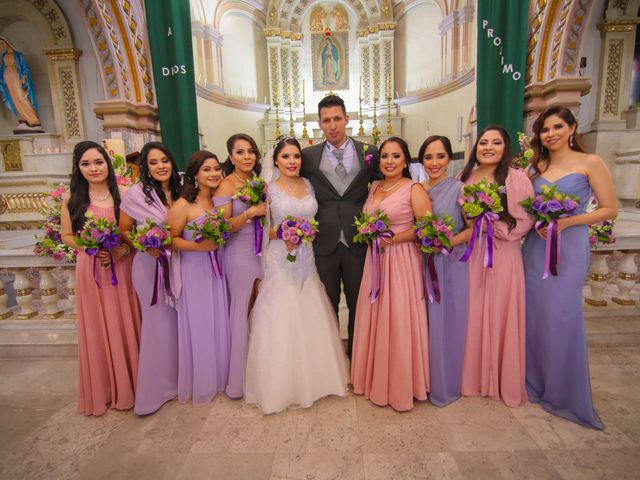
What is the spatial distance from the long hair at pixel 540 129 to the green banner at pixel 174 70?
5027 mm

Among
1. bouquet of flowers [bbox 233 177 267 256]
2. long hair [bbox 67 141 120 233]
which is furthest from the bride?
long hair [bbox 67 141 120 233]

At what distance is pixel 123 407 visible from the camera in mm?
2547

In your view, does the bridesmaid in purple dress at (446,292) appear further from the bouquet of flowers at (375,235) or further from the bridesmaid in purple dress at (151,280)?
the bridesmaid in purple dress at (151,280)

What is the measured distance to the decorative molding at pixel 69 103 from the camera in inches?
259

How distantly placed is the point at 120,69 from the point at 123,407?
16.1 ft

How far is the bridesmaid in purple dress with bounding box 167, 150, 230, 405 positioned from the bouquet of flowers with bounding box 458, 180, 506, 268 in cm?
175

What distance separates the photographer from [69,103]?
6.67 metres

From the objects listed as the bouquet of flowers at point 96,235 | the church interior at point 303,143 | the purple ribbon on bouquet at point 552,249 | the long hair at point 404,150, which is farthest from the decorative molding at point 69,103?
the purple ribbon on bouquet at point 552,249

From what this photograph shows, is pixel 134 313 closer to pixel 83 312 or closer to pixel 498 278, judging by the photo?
pixel 83 312

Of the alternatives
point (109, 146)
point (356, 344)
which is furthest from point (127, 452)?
point (109, 146)

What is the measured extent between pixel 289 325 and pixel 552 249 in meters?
1.83

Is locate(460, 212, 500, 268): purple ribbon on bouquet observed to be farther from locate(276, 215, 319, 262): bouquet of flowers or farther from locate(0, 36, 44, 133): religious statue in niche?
locate(0, 36, 44, 133): religious statue in niche

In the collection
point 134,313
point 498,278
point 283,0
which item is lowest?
point 134,313

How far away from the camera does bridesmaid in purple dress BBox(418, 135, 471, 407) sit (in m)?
2.42
